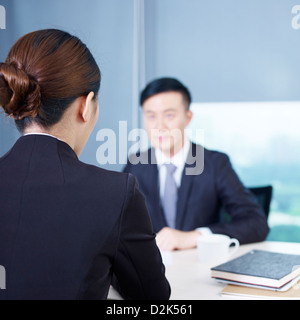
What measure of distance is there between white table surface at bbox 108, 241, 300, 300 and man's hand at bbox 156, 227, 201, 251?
26 mm

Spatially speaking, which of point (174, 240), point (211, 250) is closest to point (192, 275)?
point (211, 250)

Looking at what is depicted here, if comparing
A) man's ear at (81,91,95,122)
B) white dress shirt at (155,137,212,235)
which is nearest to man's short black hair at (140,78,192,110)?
white dress shirt at (155,137,212,235)

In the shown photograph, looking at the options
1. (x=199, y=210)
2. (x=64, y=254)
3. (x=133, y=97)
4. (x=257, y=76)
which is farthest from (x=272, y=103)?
(x=64, y=254)

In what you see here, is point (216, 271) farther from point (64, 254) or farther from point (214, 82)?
point (214, 82)

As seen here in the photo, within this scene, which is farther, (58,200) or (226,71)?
(226,71)

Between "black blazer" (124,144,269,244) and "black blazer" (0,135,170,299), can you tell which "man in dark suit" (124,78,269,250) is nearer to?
"black blazer" (124,144,269,244)

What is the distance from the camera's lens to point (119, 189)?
872 mm

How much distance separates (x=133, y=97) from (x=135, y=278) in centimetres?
252

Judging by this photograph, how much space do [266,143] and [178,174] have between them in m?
1.30

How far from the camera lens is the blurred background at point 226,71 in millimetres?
3195

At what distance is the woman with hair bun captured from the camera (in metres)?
0.84

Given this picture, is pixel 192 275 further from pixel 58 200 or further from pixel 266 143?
pixel 266 143

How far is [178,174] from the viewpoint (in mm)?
2344

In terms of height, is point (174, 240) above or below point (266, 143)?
below
